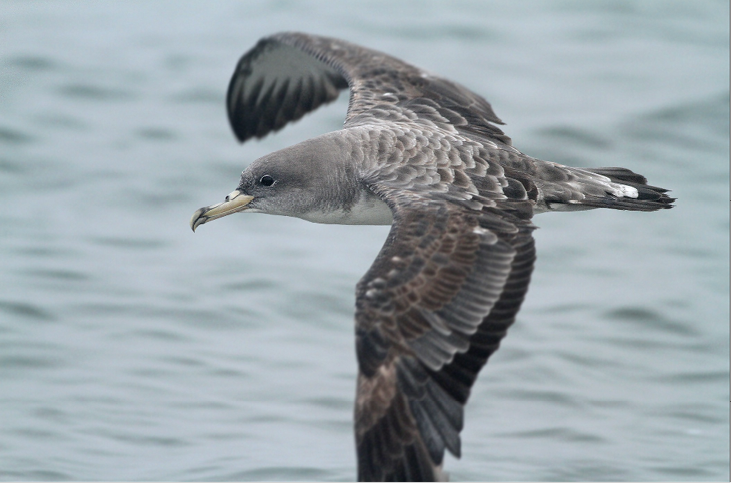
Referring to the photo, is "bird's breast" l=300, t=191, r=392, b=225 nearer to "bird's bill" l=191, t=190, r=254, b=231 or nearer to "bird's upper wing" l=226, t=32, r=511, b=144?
"bird's bill" l=191, t=190, r=254, b=231

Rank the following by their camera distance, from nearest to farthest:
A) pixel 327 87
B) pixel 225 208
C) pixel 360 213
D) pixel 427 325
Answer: pixel 427 325 < pixel 225 208 < pixel 360 213 < pixel 327 87

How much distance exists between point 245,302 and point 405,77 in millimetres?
3155

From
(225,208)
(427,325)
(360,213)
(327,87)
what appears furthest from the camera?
(327,87)

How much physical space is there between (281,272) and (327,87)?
207 cm

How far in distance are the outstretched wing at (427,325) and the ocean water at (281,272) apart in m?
3.12

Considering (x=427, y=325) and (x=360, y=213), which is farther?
(x=360, y=213)

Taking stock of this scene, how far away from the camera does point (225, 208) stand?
8.06 m

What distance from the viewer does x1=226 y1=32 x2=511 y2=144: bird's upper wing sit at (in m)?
9.34

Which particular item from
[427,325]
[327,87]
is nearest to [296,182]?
[427,325]

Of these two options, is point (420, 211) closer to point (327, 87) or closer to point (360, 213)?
point (360, 213)

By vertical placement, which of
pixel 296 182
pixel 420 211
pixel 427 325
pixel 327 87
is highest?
pixel 327 87

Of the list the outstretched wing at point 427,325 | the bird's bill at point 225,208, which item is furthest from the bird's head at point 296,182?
the outstretched wing at point 427,325

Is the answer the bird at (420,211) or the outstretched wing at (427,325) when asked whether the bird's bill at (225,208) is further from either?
the outstretched wing at (427,325)

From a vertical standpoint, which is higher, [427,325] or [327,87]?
[327,87]
